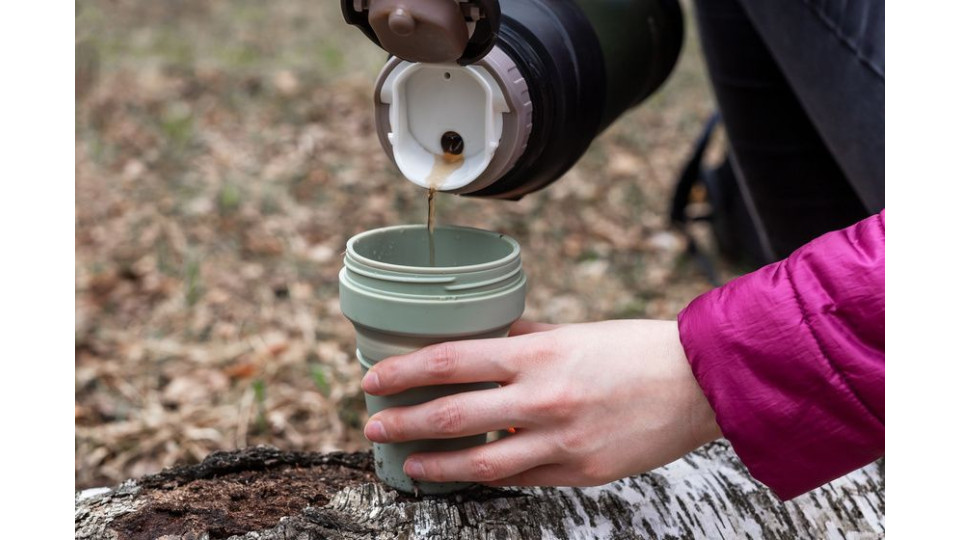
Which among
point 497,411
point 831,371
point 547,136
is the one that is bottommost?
point 497,411

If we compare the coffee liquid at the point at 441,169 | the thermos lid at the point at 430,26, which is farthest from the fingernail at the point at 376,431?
the thermos lid at the point at 430,26

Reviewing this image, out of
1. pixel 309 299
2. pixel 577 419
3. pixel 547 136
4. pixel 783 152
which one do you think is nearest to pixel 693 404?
pixel 577 419

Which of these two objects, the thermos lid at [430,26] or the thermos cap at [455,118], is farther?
the thermos cap at [455,118]

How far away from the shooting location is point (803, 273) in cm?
95

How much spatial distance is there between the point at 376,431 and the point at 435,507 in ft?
0.45

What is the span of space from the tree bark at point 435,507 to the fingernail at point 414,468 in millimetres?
54

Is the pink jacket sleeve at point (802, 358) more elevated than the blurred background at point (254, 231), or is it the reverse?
the pink jacket sleeve at point (802, 358)

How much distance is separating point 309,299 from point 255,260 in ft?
1.06

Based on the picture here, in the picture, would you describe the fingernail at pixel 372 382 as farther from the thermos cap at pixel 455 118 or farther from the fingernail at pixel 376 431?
the thermos cap at pixel 455 118

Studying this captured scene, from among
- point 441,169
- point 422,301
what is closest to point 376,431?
point 422,301

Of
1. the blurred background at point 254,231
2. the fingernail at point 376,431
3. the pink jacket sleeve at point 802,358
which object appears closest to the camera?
the pink jacket sleeve at point 802,358

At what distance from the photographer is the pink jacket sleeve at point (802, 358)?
90 cm

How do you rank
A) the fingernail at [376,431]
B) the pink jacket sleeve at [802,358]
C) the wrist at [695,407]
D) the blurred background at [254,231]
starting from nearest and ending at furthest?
the pink jacket sleeve at [802,358] → the wrist at [695,407] → the fingernail at [376,431] → the blurred background at [254,231]

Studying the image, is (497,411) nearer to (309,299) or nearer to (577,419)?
(577,419)
